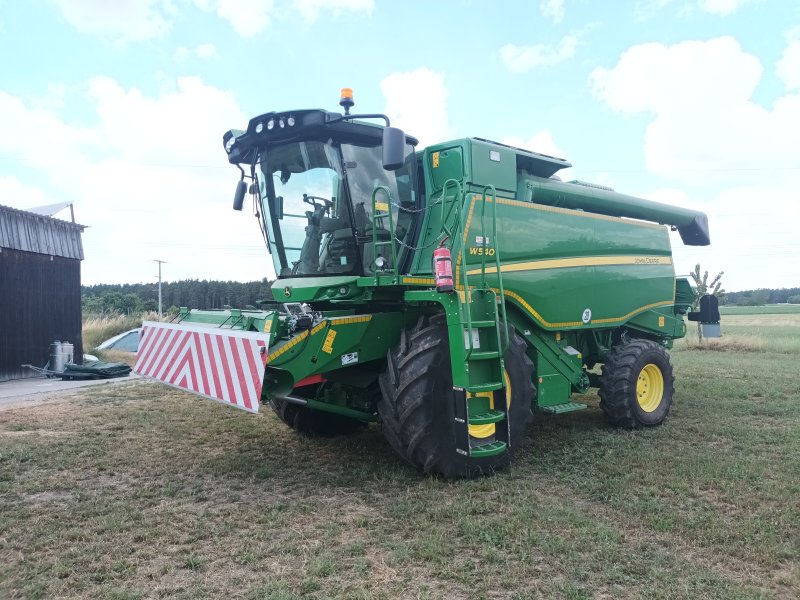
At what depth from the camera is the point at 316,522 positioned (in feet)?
12.2

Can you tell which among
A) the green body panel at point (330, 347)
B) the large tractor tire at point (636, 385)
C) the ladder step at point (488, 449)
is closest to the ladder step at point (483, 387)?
the ladder step at point (488, 449)

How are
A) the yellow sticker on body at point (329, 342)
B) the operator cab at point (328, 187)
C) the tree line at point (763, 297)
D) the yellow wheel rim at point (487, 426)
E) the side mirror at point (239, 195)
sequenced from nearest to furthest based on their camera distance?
the yellow sticker on body at point (329, 342) < the yellow wheel rim at point (487, 426) < the operator cab at point (328, 187) < the side mirror at point (239, 195) < the tree line at point (763, 297)

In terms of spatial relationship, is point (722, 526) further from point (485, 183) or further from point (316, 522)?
point (485, 183)

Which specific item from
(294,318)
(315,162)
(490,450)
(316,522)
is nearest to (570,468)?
(490,450)

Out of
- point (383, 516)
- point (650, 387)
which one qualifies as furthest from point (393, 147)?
point (650, 387)

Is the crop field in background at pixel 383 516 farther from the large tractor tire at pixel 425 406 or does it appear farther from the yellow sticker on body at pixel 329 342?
the yellow sticker on body at pixel 329 342

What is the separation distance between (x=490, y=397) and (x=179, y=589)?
2716mm

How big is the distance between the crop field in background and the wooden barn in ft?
21.3

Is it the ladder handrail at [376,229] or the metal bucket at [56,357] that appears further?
the metal bucket at [56,357]

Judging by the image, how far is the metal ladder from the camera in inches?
174

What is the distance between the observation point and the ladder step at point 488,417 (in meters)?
4.45

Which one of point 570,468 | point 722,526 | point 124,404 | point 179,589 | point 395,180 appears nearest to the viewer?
point 179,589

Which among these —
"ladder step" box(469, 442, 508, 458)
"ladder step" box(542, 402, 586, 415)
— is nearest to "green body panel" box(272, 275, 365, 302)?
"ladder step" box(469, 442, 508, 458)

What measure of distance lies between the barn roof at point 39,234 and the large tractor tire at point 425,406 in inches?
423
